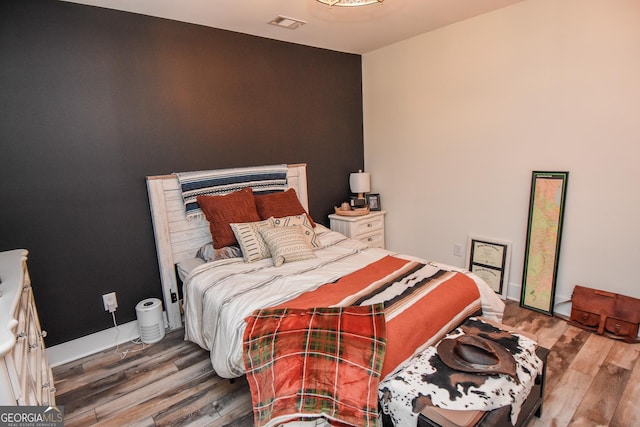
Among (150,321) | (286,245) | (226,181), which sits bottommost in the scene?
(150,321)

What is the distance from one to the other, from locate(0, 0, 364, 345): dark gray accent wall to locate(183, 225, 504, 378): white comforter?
768mm

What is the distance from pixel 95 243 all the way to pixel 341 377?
208 centimetres

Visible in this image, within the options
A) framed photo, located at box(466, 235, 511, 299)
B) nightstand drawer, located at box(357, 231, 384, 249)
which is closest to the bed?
nightstand drawer, located at box(357, 231, 384, 249)

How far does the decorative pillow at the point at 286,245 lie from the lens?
2.44 metres

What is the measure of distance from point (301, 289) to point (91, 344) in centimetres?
175

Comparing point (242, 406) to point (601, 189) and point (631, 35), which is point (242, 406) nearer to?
point (601, 189)

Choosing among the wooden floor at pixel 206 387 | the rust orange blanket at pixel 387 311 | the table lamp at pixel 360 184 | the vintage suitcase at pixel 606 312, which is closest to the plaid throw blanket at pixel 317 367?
the rust orange blanket at pixel 387 311

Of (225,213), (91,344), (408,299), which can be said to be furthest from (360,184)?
(91,344)

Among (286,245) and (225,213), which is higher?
(225,213)

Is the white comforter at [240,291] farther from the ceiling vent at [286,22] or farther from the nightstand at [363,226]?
the ceiling vent at [286,22]

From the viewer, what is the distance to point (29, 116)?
2180 millimetres

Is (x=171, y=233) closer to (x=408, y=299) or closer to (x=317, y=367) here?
(x=317, y=367)

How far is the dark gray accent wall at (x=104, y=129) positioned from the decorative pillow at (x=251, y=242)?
0.75 metres

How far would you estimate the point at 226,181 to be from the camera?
2.94m
